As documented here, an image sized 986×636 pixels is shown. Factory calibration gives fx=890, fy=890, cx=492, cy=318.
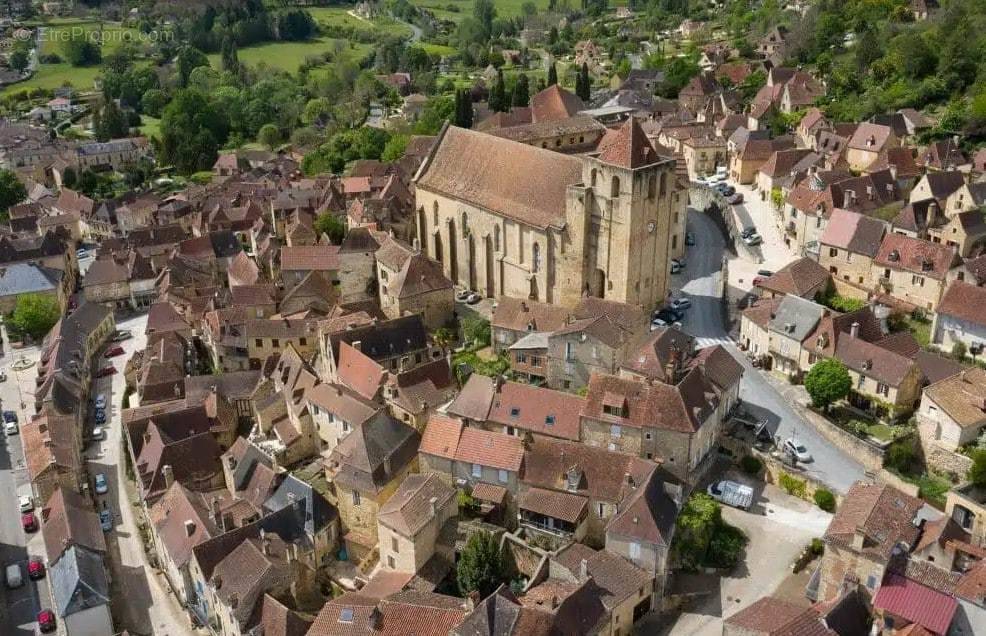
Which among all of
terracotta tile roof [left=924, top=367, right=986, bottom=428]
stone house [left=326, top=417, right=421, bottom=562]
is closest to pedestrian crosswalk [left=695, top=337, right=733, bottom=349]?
terracotta tile roof [left=924, top=367, right=986, bottom=428]

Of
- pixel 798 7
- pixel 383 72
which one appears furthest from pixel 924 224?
pixel 383 72

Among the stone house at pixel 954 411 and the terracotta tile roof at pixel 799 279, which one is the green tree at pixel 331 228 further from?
the stone house at pixel 954 411

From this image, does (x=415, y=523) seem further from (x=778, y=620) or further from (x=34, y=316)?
(x=34, y=316)

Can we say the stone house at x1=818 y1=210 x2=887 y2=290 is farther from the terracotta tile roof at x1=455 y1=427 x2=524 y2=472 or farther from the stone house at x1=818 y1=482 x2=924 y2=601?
the terracotta tile roof at x1=455 y1=427 x2=524 y2=472

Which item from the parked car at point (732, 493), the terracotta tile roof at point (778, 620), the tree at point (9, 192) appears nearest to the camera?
the terracotta tile roof at point (778, 620)

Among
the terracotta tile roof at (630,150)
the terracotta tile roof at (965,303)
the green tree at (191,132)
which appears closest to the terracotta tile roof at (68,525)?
the terracotta tile roof at (630,150)

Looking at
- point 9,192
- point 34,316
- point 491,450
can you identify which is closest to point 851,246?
point 491,450

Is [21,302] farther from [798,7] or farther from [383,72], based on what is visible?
[798,7]
